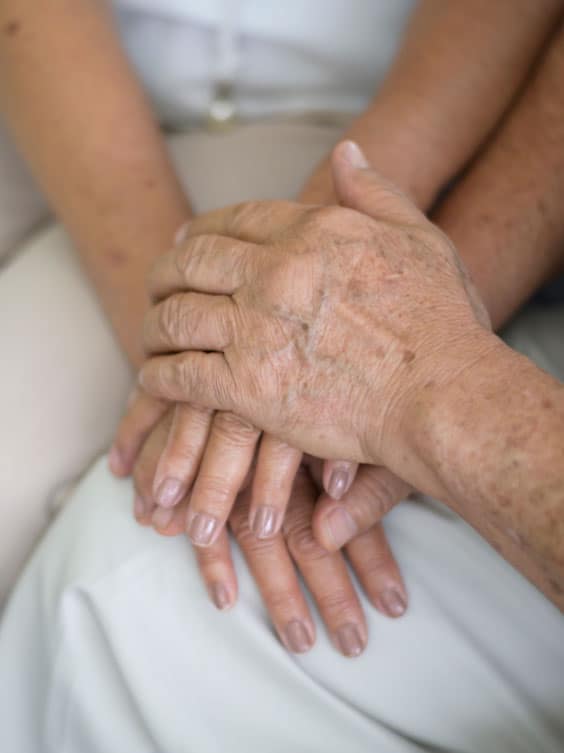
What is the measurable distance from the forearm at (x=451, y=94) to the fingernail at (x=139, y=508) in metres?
0.44

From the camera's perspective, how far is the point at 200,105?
123 cm

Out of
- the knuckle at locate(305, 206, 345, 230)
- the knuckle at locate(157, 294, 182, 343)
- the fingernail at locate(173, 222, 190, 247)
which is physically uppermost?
the knuckle at locate(305, 206, 345, 230)

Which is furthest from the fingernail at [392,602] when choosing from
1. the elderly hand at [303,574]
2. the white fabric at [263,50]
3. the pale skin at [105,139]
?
the white fabric at [263,50]

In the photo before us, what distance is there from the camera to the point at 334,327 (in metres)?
0.74

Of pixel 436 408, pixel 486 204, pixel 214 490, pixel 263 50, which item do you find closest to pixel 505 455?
pixel 436 408

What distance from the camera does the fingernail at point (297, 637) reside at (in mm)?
768

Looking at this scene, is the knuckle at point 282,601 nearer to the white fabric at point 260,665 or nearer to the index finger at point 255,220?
the white fabric at point 260,665

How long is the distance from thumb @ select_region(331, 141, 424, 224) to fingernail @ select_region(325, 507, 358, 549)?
1.03 feet

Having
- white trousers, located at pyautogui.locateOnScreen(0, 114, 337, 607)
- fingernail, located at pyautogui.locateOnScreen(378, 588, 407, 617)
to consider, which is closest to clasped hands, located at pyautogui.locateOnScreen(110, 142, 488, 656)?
fingernail, located at pyautogui.locateOnScreen(378, 588, 407, 617)

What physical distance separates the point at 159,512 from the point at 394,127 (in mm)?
572

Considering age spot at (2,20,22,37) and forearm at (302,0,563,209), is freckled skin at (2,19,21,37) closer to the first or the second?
age spot at (2,20,22,37)

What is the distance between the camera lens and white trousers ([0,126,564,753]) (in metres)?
0.72

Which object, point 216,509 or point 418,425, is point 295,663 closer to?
point 216,509

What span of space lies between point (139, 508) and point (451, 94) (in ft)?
2.15
